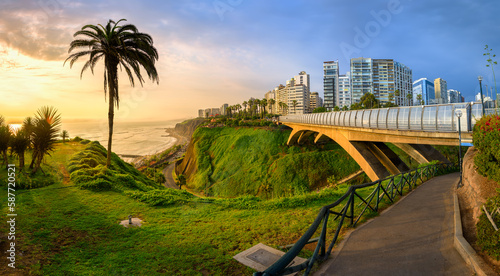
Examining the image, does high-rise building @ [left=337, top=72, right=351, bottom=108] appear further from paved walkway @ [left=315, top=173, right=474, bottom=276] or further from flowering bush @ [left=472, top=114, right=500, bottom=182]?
paved walkway @ [left=315, top=173, right=474, bottom=276]

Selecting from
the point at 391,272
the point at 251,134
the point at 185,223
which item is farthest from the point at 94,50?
the point at 251,134

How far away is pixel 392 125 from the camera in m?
15.8

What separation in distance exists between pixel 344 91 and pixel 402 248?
513 ft

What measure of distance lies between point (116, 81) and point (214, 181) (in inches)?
1534

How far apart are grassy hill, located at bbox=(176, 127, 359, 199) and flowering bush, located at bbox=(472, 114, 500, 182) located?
30201 mm

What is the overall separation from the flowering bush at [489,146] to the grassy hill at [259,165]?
30.2 meters

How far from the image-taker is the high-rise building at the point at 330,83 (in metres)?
154

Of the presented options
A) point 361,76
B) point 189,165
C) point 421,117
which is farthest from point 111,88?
point 361,76

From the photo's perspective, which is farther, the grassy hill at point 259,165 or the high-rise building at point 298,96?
the high-rise building at point 298,96

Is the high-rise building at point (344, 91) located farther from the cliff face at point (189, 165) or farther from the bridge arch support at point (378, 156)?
the bridge arch support at point (378, 156)

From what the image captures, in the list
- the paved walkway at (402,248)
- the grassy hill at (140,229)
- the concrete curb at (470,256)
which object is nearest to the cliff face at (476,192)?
the paved walkway at (402,248)

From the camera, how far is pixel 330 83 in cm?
15450

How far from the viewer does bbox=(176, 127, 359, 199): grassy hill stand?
43000 mm

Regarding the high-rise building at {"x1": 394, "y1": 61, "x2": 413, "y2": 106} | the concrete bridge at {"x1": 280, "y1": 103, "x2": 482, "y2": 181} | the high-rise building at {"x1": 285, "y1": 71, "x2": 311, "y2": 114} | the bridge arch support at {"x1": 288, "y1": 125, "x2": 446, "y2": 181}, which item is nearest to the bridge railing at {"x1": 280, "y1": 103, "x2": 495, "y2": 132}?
the concrete bridge at {"x1": 280, "y1": 103, "x2": 482, "y2": 181}
